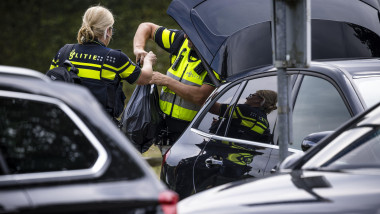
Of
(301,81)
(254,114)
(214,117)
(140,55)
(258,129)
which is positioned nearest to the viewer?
(301,81)

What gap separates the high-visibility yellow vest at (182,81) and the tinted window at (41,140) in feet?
12.3

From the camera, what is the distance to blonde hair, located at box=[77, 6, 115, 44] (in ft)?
19.8

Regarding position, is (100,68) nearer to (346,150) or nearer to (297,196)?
(346,150)

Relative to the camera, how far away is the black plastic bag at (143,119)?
6605 millimetres

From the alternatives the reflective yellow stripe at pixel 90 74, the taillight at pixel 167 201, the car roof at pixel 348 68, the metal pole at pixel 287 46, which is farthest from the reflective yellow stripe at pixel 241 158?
the taillight at pixel 167 201

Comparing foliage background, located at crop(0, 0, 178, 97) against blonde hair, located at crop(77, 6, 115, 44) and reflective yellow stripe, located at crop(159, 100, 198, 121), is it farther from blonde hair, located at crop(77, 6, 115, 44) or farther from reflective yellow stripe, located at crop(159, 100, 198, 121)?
blonde hair, located at crop(77, 6, 115, 44)

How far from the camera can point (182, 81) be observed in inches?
260

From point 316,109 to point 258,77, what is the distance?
0.65 meters

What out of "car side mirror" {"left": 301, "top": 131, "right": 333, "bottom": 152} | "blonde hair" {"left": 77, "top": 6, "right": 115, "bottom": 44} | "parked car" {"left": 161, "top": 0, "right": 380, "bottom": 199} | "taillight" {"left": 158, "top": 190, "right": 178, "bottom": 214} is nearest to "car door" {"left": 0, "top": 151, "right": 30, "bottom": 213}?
"taillight" {"left": 158, "top": 190, "right": 178, "bottom": 214}

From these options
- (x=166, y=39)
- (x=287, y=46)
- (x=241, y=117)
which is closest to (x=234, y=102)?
(x=241, y=117)

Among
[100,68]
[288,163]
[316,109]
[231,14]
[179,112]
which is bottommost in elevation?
[288,163]

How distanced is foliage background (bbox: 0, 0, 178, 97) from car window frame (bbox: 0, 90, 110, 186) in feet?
49.1

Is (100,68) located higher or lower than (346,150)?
higher

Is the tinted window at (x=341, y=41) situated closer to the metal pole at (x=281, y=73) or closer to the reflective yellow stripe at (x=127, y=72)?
the metal pole at (x=281, y=73)
